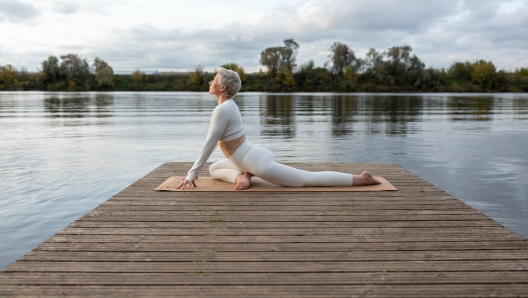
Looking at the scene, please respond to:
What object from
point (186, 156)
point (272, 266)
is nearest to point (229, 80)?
point (272, 266)

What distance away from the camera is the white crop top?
5.29 meters

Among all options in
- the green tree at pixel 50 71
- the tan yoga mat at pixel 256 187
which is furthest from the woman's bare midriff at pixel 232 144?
the green tree at pixel 50 71

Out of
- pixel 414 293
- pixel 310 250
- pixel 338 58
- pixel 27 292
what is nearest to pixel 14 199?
pixel 27 292

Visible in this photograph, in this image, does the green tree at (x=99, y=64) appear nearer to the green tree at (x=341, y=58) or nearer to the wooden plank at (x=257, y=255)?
the green tree at (x=341, y=58)

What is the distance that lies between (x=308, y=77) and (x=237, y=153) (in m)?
88.6

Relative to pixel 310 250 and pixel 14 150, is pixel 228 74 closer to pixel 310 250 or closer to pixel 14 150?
pixel 310 250

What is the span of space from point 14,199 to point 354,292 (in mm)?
6026

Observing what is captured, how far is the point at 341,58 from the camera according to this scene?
3713 inches

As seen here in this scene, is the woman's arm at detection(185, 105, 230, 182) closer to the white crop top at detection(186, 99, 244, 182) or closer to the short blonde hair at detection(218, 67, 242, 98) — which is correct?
the white crop top at detection(186, 99, 244, 182)

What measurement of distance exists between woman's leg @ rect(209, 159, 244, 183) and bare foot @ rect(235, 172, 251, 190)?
113 millimetres

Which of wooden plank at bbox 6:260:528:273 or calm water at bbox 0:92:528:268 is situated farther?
calm water at bbox 0:92:528:268

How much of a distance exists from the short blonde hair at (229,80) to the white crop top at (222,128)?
0.13 m

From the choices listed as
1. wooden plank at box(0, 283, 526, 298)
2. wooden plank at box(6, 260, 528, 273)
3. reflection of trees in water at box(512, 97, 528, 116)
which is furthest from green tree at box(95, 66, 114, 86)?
wooden plank at box(0, 283, 526, 298)

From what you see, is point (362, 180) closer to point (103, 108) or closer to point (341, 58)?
point (103, 108)
